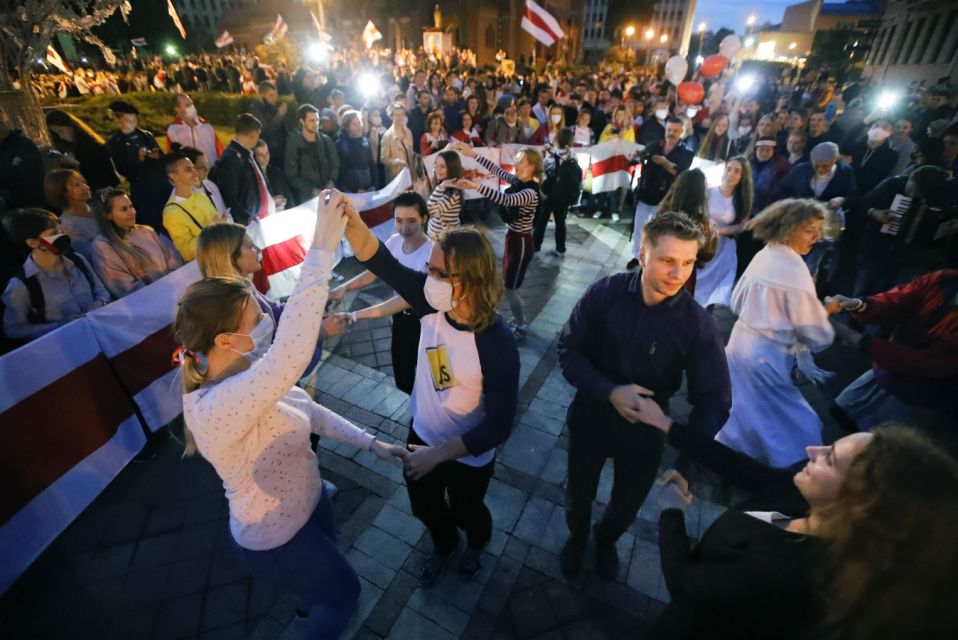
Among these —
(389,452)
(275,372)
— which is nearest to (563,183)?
(389,452)

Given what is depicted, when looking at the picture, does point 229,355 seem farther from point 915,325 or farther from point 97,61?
point 97,61

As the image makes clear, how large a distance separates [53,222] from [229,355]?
288 cm

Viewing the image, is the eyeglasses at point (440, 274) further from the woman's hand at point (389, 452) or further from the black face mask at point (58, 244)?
the black face mask at point (58, 244)

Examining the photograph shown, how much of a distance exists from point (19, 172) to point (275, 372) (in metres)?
6.67

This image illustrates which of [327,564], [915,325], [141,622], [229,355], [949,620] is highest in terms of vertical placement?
[229,355]

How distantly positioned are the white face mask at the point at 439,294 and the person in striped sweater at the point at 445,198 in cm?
239

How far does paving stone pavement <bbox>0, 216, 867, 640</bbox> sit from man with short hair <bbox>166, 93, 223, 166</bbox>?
522 cm

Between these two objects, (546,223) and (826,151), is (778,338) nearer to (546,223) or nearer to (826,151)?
(826,151)

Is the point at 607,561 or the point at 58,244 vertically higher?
the point at 58,244

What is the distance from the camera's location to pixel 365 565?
312 cm

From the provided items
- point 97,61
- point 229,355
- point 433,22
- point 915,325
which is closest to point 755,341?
point 915,325

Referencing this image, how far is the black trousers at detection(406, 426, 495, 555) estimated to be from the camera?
2.57 meters

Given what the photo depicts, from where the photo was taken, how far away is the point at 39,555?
10.5ft

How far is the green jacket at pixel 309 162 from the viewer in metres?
7.04
